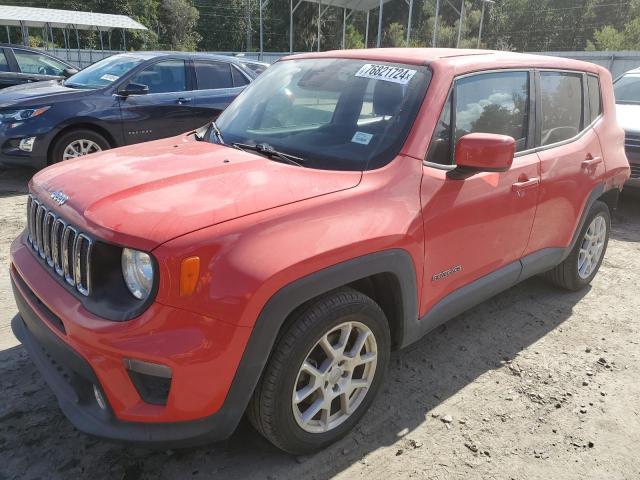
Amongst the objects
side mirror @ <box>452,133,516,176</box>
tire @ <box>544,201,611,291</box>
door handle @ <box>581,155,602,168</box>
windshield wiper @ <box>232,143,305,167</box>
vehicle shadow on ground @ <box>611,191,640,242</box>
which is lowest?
vehicle shadow on ground @ <box>611,191,640,242</box>

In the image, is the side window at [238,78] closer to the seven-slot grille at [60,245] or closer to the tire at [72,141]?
the tire at [72,141]

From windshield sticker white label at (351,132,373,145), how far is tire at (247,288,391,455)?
777 millimetres

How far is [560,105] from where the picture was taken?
143 inches

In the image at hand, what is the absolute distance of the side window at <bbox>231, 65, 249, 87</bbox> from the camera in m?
7.82

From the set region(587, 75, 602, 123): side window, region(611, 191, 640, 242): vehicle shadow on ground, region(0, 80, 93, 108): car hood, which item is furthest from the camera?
region(0, 80, 93, 108): car hood

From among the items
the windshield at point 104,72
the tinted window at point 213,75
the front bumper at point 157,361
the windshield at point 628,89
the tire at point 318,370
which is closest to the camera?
the front bumper at point 157,361

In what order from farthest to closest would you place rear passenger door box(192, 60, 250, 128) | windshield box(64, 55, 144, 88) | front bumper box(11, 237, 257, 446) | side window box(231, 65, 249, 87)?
side window box(231, 65, 249, 87) < rear passenger door box(192, 60, 250, 128) < windshield box(64, 55, 144, 88) < front bumper box(11, 237, 257, 446)

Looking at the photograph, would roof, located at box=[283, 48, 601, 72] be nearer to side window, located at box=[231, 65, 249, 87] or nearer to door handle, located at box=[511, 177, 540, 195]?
door handle, located at box=[511, 177, 540, 195]

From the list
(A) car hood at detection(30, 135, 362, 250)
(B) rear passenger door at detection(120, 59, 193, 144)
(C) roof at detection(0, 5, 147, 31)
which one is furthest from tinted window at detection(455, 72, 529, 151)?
(C) roof at detection(0, 5, 147, 31)

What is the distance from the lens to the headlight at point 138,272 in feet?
6.37

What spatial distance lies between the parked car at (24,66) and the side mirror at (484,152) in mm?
9278

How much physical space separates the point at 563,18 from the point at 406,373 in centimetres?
7019

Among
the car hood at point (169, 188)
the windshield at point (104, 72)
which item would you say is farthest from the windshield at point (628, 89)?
the car hood at point (169, 188)

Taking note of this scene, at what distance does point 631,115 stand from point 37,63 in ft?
34.4
